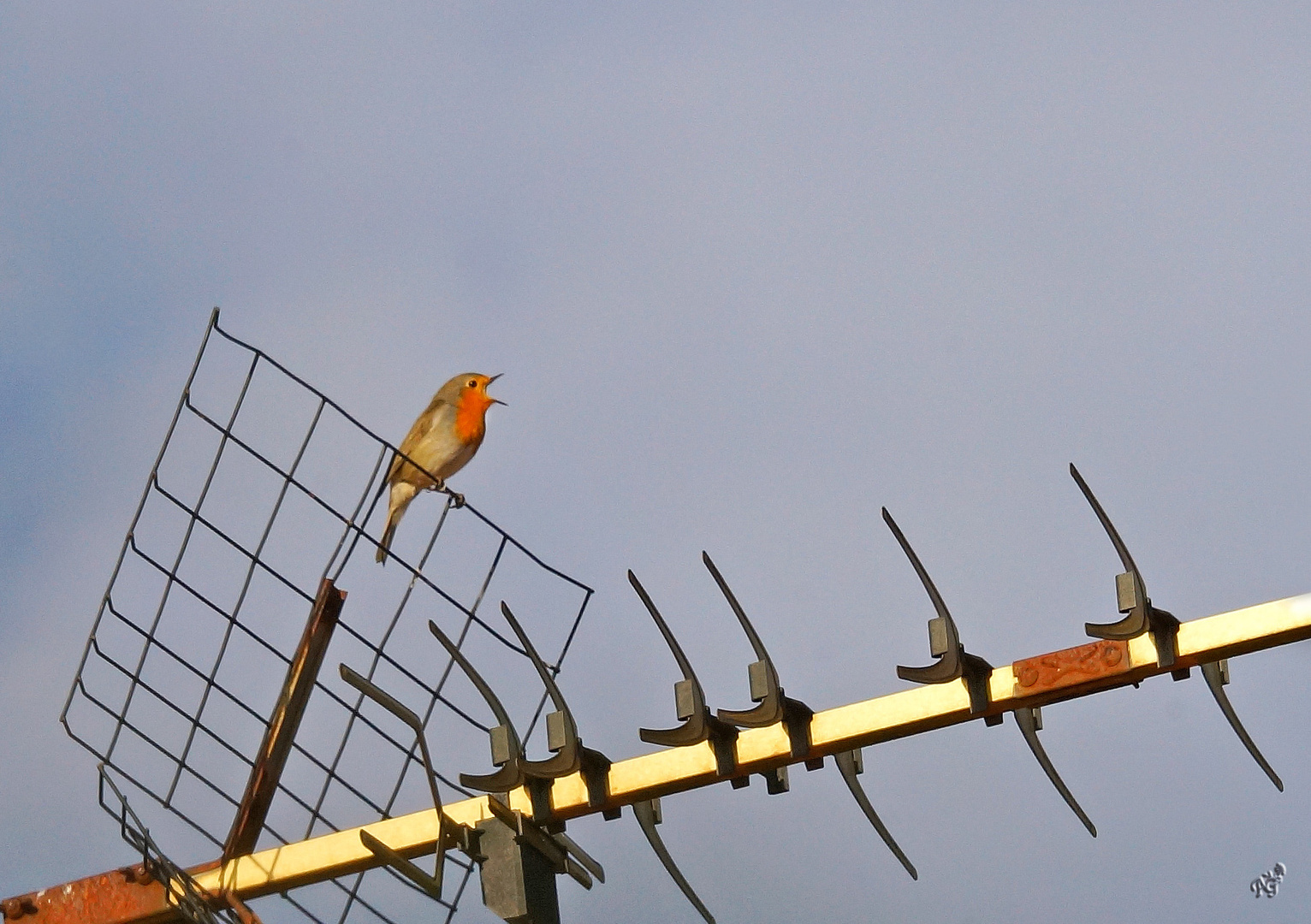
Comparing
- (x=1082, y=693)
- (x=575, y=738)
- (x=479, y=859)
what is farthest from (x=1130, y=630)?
(x=479, y=859)

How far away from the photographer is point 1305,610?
143 inches

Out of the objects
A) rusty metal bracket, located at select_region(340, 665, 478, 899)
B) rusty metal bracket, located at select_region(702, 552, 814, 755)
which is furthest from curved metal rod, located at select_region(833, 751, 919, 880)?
rusty metal bracket, located at select_region(340, 665, 478, 899)

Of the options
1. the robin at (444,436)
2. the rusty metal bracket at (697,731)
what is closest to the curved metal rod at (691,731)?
the rusty metal bracket at (697,731)

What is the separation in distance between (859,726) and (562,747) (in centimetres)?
81

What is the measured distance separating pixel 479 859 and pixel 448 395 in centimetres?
554

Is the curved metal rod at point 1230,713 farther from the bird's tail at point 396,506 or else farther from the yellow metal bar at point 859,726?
the bird's tail at point 396,506

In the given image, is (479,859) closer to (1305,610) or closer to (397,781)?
(397,781)

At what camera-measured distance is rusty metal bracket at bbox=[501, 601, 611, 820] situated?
14.9 feet

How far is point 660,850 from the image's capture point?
15.1ft

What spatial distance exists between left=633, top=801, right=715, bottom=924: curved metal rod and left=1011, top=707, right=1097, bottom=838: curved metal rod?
976 mm

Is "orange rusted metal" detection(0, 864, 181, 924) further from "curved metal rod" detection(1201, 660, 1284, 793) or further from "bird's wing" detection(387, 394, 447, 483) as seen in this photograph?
"bird's wing" detection(387, 394, 447, 483)

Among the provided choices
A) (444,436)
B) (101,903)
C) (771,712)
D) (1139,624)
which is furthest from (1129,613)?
(444,436)

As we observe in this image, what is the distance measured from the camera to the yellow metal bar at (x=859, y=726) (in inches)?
150

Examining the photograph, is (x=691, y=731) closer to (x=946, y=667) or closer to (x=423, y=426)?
(x=946, y=667)
